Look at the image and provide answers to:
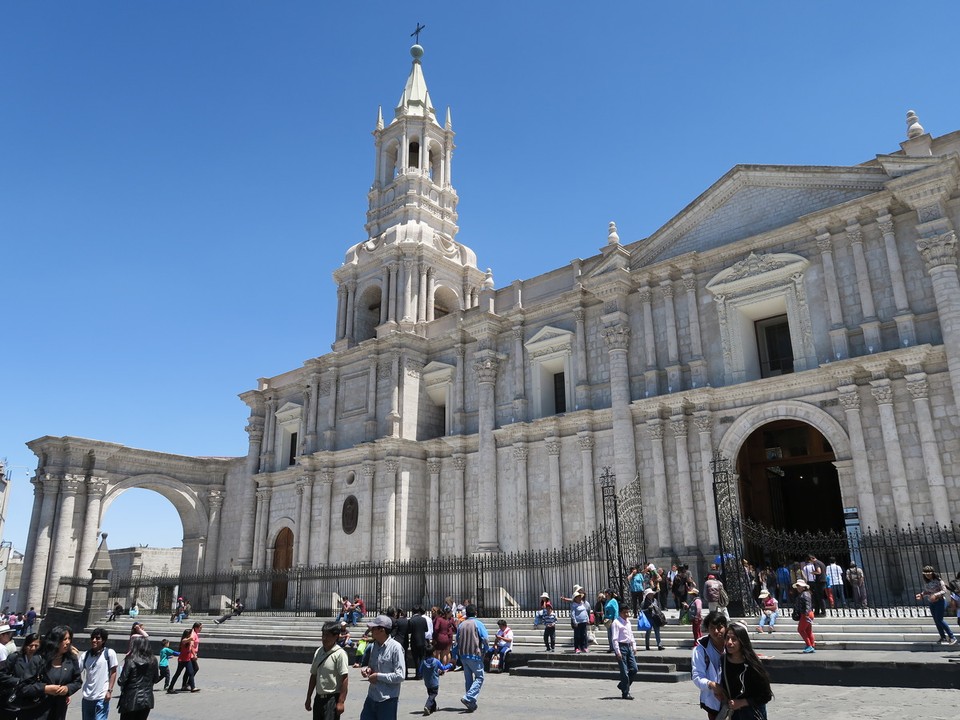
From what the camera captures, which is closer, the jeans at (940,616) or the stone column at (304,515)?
the jeans at (940,616)

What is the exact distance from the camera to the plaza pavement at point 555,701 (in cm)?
868

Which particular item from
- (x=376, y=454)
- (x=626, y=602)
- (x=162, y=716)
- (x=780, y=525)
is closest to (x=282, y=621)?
(x=376, y=454)

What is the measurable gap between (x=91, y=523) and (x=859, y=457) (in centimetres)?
2984

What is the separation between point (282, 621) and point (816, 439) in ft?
55.2

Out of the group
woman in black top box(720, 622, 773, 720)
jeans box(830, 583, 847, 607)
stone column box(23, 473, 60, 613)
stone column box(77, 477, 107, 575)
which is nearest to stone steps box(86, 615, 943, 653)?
jeans box(830, 583, 847, 607)

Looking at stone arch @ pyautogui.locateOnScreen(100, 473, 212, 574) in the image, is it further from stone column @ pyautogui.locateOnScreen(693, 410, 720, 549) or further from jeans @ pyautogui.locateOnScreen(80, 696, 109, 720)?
jeans @ pyautogui.locateOnScreen(80, 696, 109, 720)

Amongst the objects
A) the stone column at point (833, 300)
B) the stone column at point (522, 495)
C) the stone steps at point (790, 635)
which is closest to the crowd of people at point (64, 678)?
the stone steps at point (790, 635)

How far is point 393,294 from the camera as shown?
30.2m

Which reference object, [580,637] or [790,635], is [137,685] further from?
[790,635]

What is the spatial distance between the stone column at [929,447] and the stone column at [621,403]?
715 cm

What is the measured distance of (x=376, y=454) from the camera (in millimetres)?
27312

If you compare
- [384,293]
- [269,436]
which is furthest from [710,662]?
[269,436]

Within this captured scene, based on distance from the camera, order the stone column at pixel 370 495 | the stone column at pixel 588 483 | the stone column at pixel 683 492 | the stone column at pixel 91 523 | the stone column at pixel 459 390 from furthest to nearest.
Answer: the stone column at pixel 91 523, the stone column at pixel 459 390, the stone column at pixel 370 495, the stone column at pixel 588 483, the stone column at pixel 683 492

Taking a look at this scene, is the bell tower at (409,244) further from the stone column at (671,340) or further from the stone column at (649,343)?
the stone column at (671,340)
